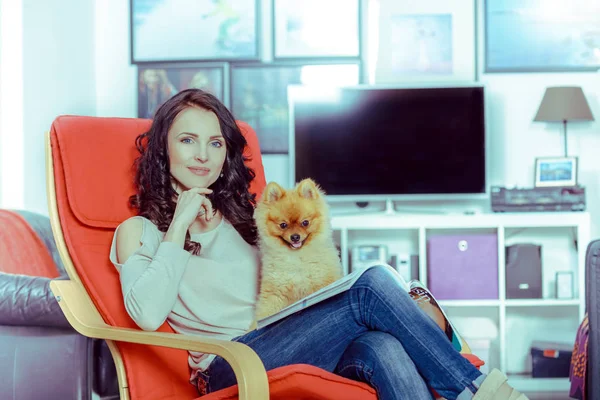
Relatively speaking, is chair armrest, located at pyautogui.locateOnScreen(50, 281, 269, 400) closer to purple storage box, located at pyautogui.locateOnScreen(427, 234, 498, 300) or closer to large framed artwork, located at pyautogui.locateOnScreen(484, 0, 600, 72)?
purple storage box, located at pyautogui.locateOnScreen(427, 234, 498, 300)

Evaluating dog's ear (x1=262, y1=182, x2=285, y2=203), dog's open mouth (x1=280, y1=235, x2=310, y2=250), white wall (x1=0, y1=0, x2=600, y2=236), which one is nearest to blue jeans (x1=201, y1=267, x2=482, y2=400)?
dog's open mouth (x1=280, y1=235, x2=310, y2=250)

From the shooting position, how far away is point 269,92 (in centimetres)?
419

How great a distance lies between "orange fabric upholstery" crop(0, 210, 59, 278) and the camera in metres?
2.66

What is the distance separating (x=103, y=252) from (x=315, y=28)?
8.69 feet

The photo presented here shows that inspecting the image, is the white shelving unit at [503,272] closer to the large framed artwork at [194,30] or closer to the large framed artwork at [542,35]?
the large framed artwork at [542,35]

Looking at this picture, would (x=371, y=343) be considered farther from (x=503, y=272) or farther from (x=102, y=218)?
(x=503, y=272)

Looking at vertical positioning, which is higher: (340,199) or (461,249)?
(340,199)

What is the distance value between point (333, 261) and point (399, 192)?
208 cm

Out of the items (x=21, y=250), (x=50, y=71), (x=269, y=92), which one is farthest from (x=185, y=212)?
(x=269, y=92)

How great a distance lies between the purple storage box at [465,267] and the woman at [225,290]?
1.89 meters

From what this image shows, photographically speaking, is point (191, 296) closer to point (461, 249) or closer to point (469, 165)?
point (461, 249)

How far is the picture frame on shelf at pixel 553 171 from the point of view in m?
3.89

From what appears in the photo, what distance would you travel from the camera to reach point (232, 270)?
6.19 feet

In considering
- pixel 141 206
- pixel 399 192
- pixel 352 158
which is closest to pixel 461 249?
pixel 399 192
